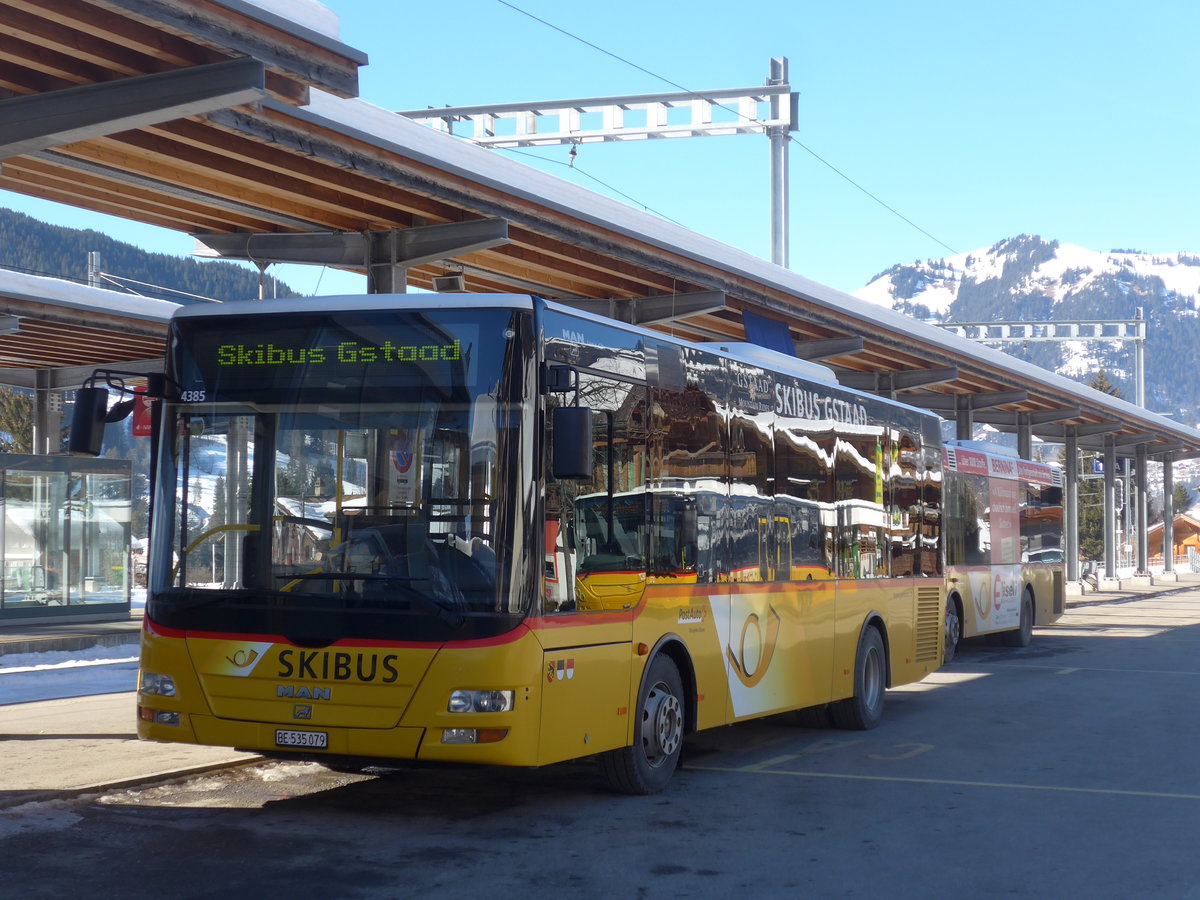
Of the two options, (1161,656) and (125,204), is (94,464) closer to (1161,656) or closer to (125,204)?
(125,204)

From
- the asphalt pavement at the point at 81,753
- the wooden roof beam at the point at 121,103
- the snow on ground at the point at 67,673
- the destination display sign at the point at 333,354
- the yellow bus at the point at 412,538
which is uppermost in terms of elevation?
the wooden roof beam at the point at 121,103

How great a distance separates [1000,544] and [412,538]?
1720cm

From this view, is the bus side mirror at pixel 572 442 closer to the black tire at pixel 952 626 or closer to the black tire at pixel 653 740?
the black tire at pixel 653 740

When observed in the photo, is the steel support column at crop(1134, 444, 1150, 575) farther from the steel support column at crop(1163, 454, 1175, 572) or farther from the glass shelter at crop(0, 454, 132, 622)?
the glass shelter at crop(0, 454, 132, 622)

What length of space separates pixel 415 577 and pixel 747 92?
1799 centimetres

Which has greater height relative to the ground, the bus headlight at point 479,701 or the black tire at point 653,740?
the bus headlight at point 479,701

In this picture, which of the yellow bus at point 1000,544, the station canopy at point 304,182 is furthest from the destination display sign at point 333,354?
the yellow bus at point 1000,544

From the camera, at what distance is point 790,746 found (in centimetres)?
1231

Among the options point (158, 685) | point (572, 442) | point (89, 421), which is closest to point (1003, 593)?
point (572, 442)

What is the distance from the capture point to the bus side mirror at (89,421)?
845cm

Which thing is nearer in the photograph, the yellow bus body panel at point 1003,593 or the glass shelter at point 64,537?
the yellow bus body panel at point 1003,593

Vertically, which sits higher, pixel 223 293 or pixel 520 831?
pixel 223 293

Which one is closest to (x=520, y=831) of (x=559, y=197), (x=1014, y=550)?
(x=559, y=197)

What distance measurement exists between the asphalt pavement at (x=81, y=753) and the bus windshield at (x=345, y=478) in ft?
5.81
